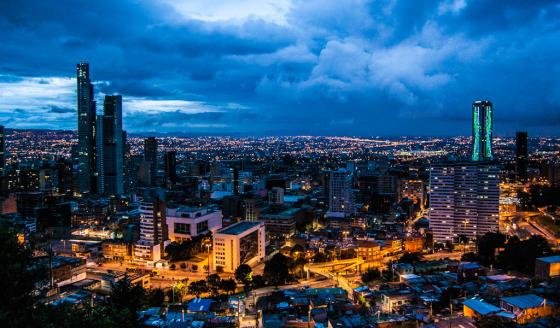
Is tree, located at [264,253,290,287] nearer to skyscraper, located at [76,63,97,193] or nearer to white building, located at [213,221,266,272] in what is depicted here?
white building, located at [213,221,266,272]

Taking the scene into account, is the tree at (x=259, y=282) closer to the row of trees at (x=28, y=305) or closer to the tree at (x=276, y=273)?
the tree at (x=276, y=273)

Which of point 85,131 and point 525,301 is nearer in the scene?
point 525,301

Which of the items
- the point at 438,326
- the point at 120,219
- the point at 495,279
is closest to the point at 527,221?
the point at 495,279

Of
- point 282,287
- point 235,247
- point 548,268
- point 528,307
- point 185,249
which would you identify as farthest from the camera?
point 185,249

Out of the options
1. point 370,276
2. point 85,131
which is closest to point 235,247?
point 370,276

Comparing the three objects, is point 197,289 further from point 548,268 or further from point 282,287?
point 548,268
